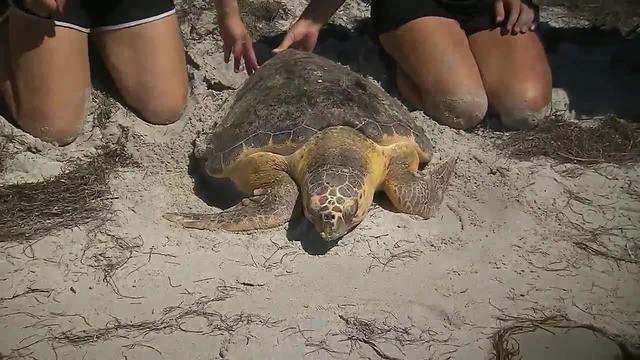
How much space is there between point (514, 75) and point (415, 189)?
81 cm

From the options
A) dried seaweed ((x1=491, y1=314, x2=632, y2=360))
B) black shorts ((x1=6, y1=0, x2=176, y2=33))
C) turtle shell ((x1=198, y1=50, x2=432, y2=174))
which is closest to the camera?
dried seaweed ((x1=491, y1=314, x2=632, y2=360))

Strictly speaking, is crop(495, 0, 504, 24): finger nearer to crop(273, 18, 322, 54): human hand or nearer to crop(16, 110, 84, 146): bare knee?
crop(273, 18, 322, 54): human hand

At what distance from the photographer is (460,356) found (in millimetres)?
1365

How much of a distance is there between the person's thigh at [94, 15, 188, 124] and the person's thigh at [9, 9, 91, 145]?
0.13 meters

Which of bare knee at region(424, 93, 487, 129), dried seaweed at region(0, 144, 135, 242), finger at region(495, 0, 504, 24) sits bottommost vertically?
dried seaweed at region(0, 144, 135, 242)

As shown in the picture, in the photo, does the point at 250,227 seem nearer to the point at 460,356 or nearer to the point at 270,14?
the point at 460,356

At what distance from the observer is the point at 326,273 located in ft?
5.30

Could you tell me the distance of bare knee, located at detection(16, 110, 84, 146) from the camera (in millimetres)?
2072

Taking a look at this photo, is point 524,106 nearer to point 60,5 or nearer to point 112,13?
point 112,13

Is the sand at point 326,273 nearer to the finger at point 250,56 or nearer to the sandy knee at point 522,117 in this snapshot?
the sandy knee at point 522,117

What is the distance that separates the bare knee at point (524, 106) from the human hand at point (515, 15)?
0.30 metres

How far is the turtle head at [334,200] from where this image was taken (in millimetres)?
1601

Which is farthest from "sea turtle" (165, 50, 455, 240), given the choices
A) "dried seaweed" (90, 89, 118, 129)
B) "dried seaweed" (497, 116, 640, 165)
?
"dried seaweed" (90, 89, 118, 129)

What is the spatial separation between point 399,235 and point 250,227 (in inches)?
18.6
